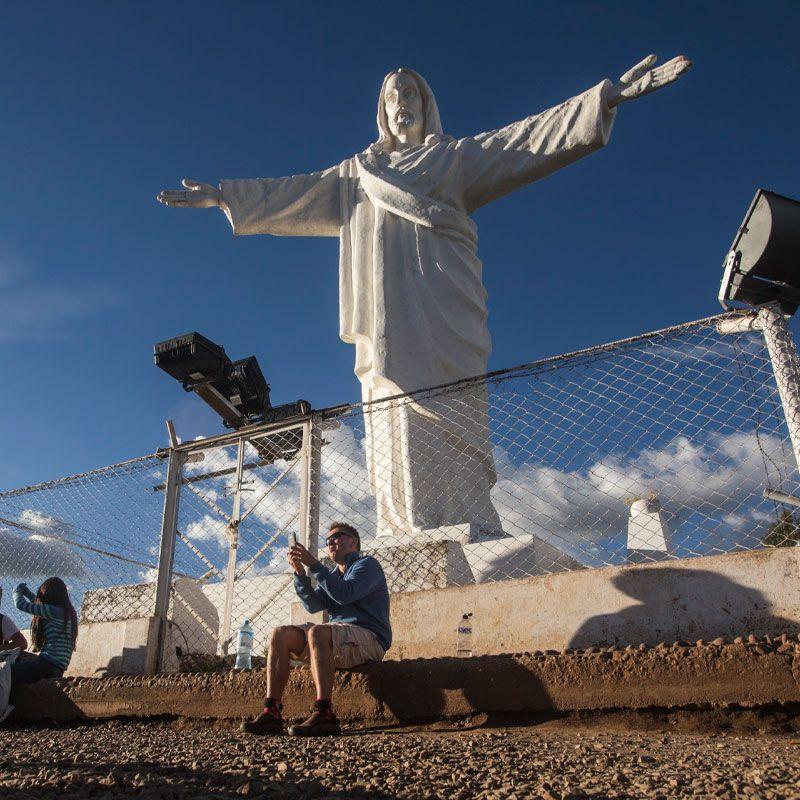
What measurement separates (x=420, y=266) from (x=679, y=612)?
3.89 m

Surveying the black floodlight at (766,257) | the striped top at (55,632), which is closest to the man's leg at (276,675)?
the striped top at (55,632)

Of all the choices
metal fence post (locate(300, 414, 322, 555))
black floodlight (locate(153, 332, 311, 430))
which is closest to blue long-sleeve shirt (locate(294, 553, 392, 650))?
metal fence post (locate(300, 414, 322, 555))

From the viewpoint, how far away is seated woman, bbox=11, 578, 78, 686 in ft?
14.4

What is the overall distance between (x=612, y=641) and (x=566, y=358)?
52.9 inches

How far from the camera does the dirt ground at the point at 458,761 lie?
72.5 inches

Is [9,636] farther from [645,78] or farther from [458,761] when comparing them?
[645,78]

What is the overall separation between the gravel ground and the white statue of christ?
8.76 ft

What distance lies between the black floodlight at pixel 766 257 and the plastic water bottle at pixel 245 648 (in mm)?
3084

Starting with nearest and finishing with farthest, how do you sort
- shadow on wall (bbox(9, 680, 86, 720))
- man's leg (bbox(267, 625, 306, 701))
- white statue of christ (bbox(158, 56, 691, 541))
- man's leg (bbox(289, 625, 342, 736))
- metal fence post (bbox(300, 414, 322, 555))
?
man's leg (bbox(289, 625, 342, 736))
man's leg (bbox(267, 625, 306, 701))
metal fence post (bbox(300, 414, 322, 555))
shadow on wall (bbox(9, 680, 86, 720))
white statue of christ (bbox(158, 56, 691, 541))

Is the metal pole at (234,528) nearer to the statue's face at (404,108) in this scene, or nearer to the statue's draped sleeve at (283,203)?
the statue's draped sleeve at (283,203)

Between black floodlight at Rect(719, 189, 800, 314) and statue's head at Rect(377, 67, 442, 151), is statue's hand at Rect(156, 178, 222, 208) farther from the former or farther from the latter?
black floodlight at Rect(719, 189, 800, 314)

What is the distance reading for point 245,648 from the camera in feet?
14.8

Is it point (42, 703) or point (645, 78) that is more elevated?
point (645, 78)

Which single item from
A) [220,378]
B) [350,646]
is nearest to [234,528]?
[350,646]
